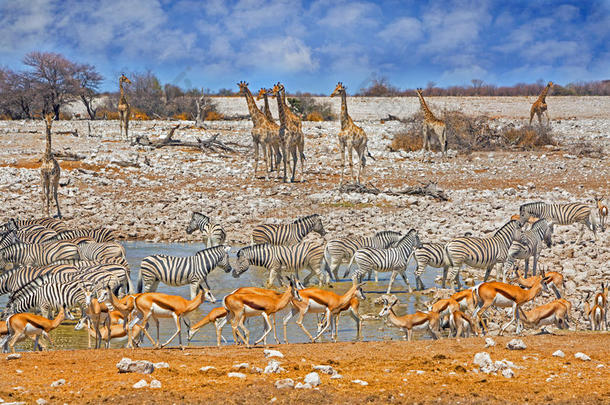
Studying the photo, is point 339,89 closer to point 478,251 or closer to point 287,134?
point 287,134

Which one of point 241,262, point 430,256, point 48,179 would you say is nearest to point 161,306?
point 241,262

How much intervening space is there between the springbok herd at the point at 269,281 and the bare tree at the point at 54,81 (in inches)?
1214

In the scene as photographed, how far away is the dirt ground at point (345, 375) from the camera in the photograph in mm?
5688

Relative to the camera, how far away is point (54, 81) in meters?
44.1

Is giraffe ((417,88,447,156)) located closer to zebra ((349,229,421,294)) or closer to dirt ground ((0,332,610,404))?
zebra ((349,229,421,294))

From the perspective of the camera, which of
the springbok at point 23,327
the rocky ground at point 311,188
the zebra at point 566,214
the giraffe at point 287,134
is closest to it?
the springbok at point 23,327

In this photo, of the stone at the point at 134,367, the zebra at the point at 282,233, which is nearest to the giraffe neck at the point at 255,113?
the zebra at the point at 282,233

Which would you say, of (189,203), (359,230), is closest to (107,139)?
(189,203)

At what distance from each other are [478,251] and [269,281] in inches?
148

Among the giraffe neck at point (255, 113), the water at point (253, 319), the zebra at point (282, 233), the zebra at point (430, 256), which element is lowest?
Answer: the water at point (253, 319)

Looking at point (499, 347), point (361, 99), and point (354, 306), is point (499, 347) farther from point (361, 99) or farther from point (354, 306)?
point (361, 99)

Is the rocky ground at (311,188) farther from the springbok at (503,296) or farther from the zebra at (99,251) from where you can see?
the zebra at (99,251)

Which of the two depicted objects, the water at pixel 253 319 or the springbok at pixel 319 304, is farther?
the water at pixel 253 319

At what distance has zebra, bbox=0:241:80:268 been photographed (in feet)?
39.5
